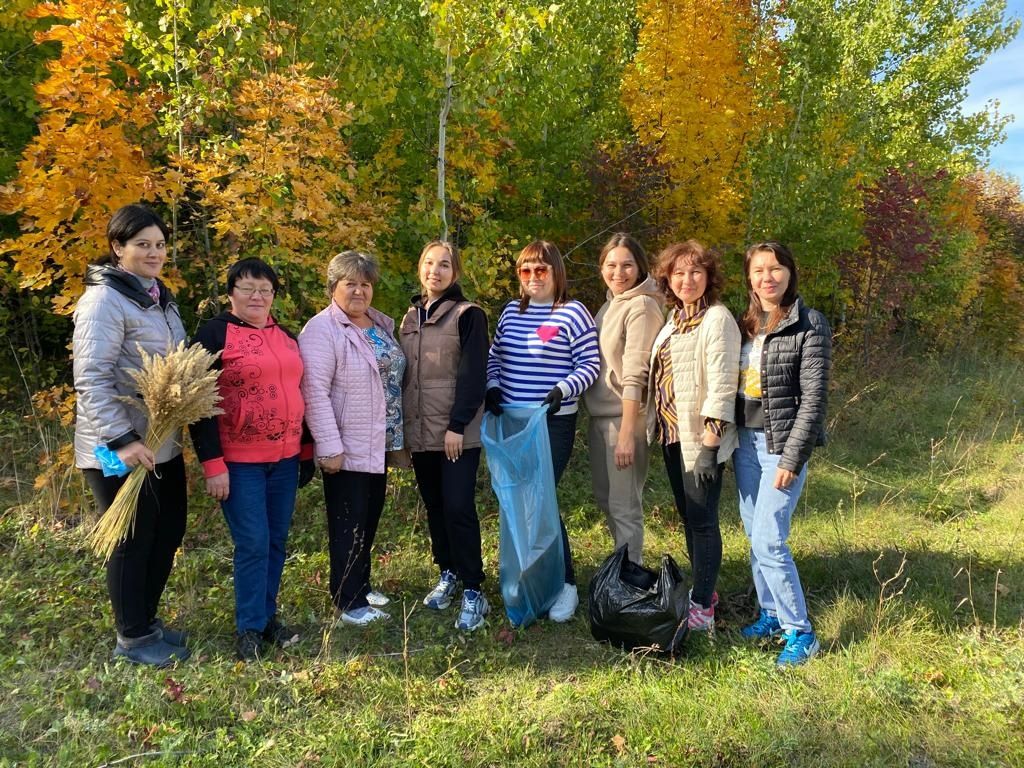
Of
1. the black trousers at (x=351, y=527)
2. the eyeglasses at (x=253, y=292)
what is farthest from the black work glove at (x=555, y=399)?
the eyeglasses at (x=253, y=292)

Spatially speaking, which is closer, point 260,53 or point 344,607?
point 344,607

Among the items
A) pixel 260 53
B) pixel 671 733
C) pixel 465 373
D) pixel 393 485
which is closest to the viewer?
pixel 671 733

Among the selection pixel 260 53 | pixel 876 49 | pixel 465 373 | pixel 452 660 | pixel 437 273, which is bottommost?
pixel 452 660

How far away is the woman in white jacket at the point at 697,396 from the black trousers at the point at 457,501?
3.47 feet

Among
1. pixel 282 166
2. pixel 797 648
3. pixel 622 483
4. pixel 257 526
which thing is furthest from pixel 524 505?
pixel 282 166

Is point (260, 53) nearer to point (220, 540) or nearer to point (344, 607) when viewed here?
point (220, 540)

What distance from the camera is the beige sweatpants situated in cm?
342

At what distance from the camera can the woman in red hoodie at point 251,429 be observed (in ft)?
9.46

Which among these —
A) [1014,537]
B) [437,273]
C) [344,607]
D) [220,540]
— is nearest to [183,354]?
[437,273]

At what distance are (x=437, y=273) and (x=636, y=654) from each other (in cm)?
218

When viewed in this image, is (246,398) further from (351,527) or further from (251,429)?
(351,527)

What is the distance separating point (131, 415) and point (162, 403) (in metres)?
0.31

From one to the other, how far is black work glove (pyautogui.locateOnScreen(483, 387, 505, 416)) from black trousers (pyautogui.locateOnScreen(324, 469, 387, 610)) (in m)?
0.68

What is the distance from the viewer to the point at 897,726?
98.0 inches
